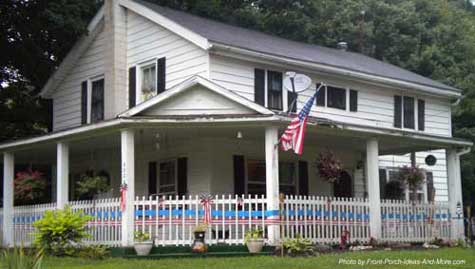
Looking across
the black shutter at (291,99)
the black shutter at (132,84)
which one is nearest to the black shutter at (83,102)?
the black shutter at (132,84)

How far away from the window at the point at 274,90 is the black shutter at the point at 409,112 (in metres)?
6.02

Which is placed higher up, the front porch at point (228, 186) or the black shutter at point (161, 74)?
the black shutter at point (161, 74)

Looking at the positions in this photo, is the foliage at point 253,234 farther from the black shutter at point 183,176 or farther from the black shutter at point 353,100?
the black shutter at point 353,100

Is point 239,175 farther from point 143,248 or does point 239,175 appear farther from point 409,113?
point 409,113

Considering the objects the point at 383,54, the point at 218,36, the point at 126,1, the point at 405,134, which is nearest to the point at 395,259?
the point at 405,134

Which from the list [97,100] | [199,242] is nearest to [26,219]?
[97,100]

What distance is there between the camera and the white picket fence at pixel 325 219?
1689 cm

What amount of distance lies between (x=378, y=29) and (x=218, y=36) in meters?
20.9

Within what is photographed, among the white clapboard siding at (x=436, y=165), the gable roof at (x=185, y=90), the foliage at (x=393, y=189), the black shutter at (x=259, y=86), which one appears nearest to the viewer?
the gable roof at (x=185, y=90)

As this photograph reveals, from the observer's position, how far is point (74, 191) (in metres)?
24.7

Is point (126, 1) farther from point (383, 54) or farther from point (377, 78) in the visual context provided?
point (383, 54)

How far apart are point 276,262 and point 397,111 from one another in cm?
1187

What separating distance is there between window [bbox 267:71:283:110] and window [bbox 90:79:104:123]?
564cm

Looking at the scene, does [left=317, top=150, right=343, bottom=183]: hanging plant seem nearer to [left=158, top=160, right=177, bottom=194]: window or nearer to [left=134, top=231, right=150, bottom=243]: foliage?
[left=158, top=160, right=177, bottom=194]: window
